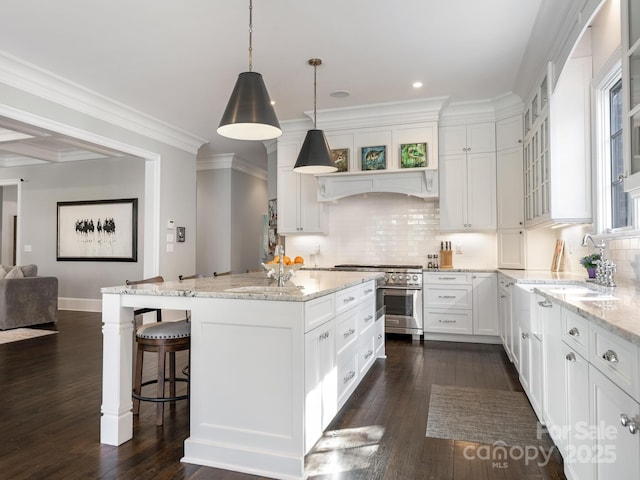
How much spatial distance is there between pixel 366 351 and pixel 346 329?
2.39 ft

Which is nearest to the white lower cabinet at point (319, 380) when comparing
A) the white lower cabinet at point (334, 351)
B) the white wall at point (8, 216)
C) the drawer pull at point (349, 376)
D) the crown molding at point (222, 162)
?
the white lower cabinet at point (334, 351)

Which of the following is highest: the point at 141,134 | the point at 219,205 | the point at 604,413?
the point at 141,134

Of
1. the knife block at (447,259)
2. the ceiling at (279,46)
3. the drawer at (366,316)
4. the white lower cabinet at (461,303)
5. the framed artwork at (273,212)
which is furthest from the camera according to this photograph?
the framed artwork at (273,212)

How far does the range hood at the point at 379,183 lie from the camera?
5.40 metres

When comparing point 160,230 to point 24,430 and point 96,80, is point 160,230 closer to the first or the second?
point 96,80

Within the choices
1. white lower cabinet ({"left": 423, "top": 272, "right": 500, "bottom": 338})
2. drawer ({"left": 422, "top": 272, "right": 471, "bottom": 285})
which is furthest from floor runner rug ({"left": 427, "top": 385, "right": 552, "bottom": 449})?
drawer ({"left": 422, "top": 272, "right": 471, "bottom": 285})

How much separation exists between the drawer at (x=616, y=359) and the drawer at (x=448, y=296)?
3580mm

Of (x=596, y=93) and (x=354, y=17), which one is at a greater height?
(x=354, y=17)

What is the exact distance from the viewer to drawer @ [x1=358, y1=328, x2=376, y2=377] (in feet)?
11.3

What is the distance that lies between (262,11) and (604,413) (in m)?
3.27

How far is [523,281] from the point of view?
127 inches

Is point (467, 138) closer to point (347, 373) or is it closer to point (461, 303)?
point (461, 303)

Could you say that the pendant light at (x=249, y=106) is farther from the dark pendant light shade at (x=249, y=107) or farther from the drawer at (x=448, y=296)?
the drawer at (x=448, y=296)

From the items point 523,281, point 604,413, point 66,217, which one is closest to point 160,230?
point 66,217
